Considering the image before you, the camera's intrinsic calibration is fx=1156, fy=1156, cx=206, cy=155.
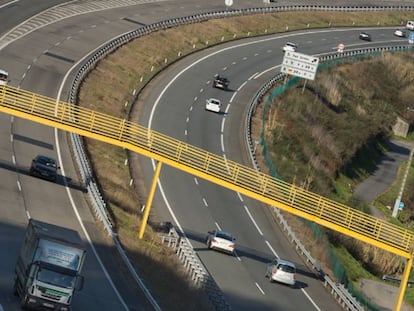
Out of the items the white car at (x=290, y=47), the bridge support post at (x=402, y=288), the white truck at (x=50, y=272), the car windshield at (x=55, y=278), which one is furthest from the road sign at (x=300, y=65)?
the car windshield at (x=55, y=278)

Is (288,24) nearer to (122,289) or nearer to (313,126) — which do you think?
(313,126)

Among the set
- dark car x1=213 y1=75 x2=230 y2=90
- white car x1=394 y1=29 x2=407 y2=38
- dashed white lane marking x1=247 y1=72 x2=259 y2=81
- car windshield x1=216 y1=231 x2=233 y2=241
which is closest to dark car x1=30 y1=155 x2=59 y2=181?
car windshield x1=216 y1=231 x2=233 y2=241

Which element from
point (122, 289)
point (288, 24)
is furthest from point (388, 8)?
point (122, 289)

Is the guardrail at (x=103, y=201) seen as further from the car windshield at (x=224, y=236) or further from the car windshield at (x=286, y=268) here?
the car windshield at (x=224, y=236)

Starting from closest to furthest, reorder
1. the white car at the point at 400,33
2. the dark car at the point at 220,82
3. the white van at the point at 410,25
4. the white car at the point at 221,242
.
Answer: the white car at the point at 221,242
the dark car at the point at 220,82
the white car at the point at 400,33
the white van at the point at 410,25

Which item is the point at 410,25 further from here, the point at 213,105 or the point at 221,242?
the point at 221,242

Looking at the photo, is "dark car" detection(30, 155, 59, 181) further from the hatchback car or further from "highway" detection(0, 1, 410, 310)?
the hatchback car
